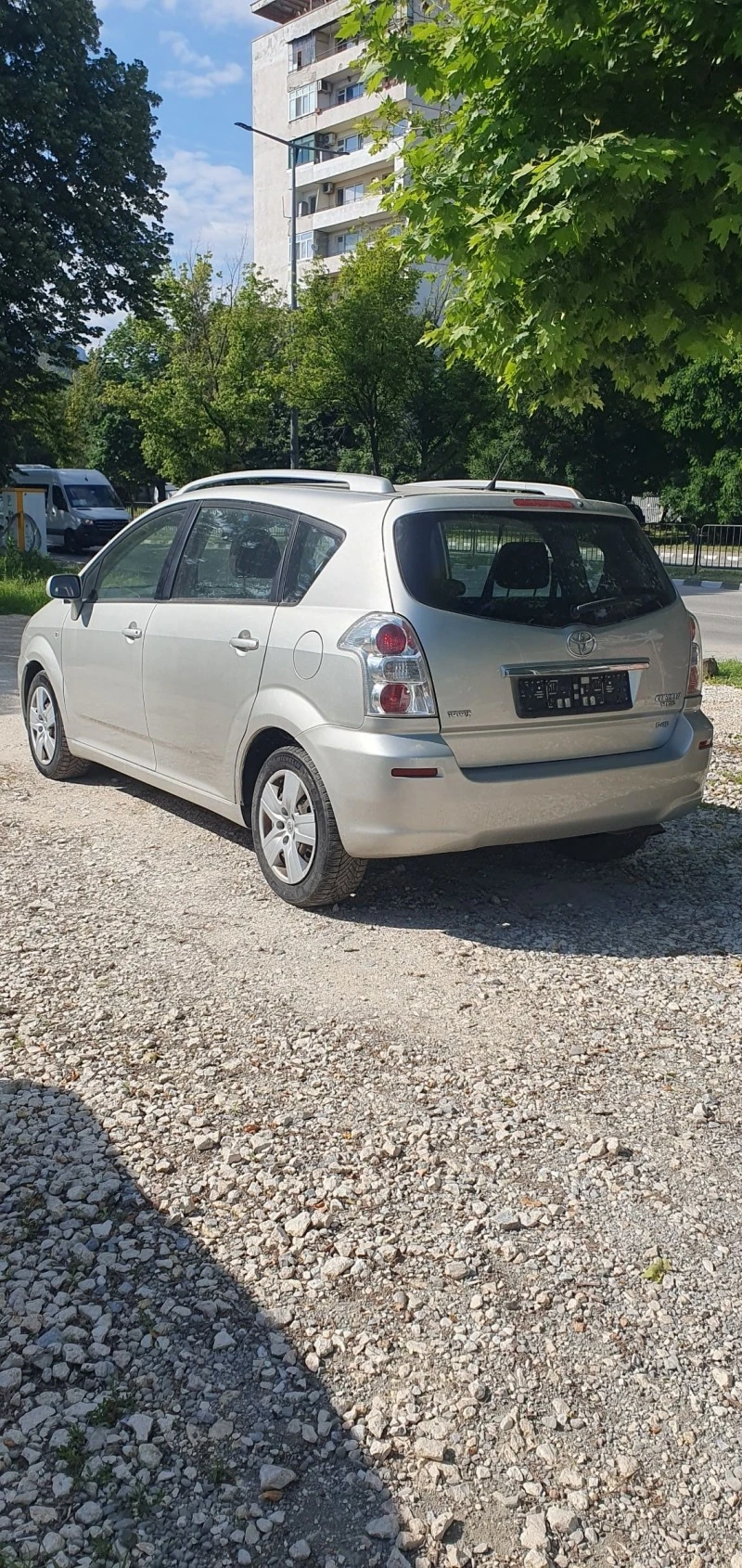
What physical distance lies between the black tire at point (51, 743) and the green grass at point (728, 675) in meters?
7.22

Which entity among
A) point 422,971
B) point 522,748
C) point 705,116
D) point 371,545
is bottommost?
point 422,971

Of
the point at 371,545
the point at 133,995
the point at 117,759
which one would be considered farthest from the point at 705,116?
the point at 133,995

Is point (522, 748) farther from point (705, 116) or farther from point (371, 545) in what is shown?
point (705, 116)

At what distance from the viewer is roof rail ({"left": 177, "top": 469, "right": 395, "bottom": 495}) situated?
5.26 metres

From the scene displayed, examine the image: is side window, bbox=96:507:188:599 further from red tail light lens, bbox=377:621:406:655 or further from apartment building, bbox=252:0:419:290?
apartment building, bbox=252:0:419:290

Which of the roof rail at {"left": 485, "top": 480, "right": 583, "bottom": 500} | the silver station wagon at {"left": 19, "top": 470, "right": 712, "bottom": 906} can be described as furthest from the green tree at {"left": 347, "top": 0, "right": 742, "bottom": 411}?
the silver station wagon at {"left": 19, "top": 470, "right": 712, "bottom": 906}

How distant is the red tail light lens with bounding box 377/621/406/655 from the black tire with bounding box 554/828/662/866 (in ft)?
5.56

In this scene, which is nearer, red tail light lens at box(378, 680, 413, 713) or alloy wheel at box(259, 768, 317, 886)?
red tail light lens at box(378, 680, 413, 713)

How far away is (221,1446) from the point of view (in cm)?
229

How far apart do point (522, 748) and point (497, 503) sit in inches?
40.0

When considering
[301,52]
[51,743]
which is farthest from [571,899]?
[301,52]

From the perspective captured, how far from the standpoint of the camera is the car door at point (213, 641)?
5.44m

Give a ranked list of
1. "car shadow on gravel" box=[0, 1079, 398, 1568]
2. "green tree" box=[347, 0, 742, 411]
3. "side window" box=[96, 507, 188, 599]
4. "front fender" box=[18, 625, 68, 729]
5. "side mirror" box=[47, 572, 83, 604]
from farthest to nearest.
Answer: "front fender" box=[18, 625, 68, 729] < "side mirror" box=[47, 572, 83, 604] < "side window" box=[96, 507, 188, 599] < "green tree" box=[347, 0, 742, 411] < "car shadow on gravel" box=[0, 1079, 398, 1568]

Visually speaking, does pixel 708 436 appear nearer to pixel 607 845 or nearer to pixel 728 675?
pixel 728 675
